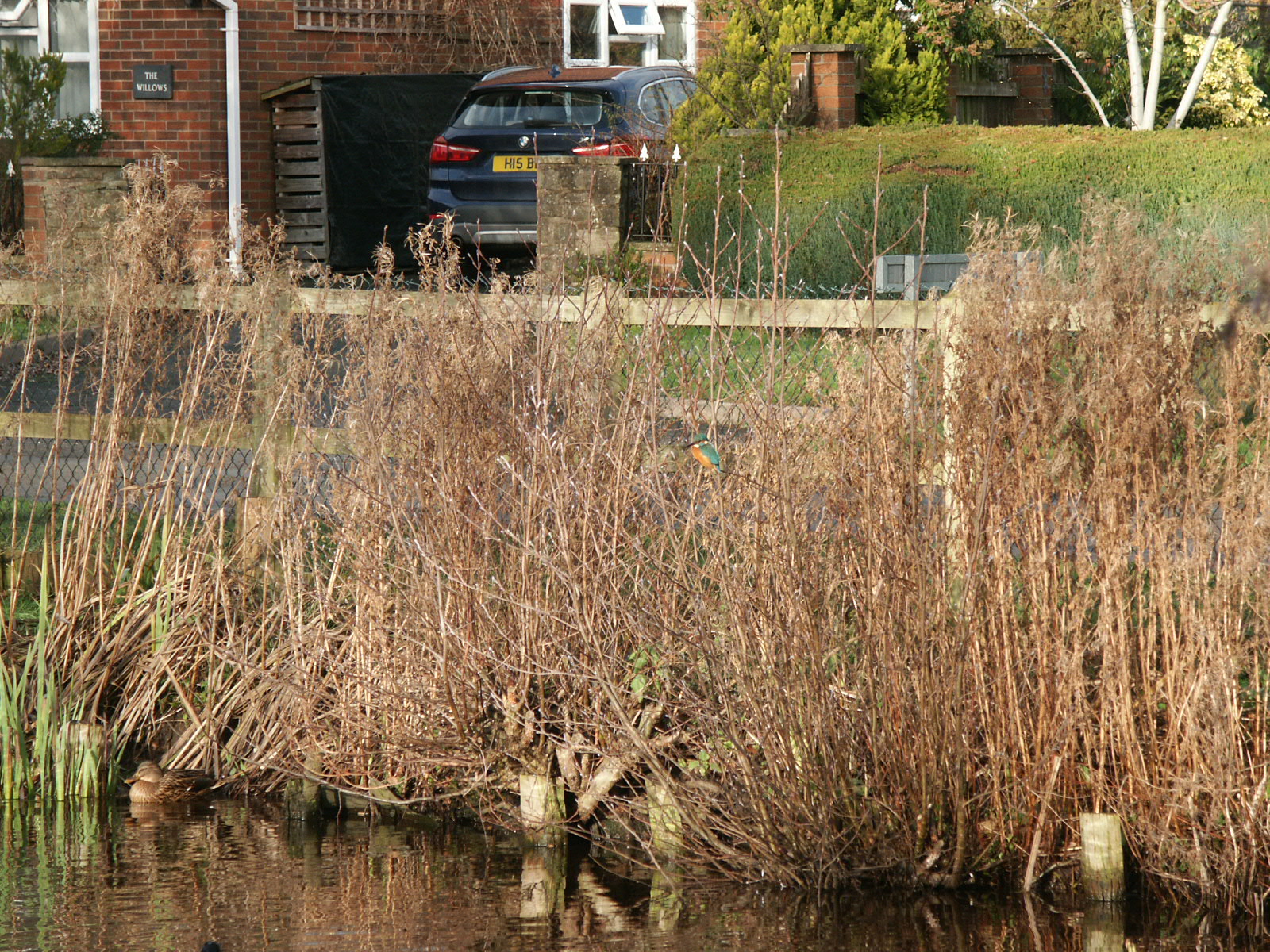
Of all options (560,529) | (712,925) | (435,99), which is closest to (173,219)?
(560,529)

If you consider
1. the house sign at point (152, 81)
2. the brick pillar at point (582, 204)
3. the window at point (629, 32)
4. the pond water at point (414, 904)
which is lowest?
the pond water at point (414, 904)

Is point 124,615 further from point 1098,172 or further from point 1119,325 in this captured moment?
point 1098,172

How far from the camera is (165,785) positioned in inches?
223

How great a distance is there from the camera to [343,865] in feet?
16.7

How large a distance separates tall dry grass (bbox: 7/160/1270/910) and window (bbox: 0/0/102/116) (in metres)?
13.0

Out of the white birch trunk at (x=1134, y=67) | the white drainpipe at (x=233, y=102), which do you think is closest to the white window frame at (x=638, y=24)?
the white drainpipe at (x=233, y=102)

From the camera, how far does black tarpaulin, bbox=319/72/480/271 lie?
1716 cm

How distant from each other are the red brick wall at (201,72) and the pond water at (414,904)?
40.6 feet

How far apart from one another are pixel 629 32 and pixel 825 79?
19.7 ft

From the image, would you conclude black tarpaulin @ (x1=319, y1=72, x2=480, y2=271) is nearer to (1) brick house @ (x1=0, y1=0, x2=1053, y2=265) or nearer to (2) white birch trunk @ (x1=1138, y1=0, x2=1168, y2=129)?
(1) brick house @ (x1=0, y1=0, x2=1053, y2=265)

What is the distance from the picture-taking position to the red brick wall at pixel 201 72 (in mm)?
17094

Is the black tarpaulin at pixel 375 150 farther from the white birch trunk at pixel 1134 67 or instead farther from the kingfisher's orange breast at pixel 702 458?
the kingfisher's orange breast at pixel 702 458

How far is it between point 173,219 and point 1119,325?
11.2 ft

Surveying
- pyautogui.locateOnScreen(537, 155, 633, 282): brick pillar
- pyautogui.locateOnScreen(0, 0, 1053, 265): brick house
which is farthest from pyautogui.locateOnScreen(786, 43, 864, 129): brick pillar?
pyautogui.locateOnScreen(0, 0, 1053, 265): brick house
